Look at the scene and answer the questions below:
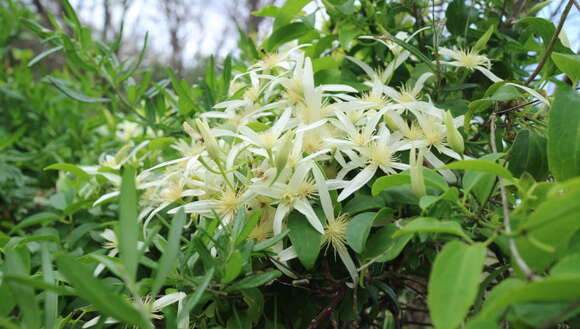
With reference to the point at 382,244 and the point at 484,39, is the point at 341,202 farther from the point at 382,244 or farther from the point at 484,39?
the point at 484,39

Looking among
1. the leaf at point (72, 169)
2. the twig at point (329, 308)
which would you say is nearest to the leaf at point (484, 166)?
the twig at point (329, 308)

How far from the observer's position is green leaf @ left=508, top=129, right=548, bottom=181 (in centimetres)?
46

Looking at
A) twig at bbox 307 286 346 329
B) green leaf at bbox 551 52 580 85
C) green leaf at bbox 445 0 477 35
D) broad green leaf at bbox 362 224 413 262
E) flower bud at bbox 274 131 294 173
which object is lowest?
twig at bbox 307 286 346 329

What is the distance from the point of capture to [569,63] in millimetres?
438

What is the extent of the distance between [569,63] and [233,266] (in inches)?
15.6

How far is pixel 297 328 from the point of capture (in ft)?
1.60

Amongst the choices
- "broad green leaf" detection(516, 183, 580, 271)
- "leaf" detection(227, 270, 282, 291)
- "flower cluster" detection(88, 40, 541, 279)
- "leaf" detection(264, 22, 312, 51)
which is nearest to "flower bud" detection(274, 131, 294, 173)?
"flower cluster" detection(88, 40, 541, 279)

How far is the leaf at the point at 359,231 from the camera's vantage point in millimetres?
395

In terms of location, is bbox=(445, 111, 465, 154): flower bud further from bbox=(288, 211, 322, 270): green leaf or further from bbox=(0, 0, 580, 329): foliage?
bbox=(288, 211, 322, 270): green leaf

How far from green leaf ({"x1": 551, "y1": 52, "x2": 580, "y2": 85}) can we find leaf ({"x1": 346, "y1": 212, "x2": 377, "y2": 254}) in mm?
250

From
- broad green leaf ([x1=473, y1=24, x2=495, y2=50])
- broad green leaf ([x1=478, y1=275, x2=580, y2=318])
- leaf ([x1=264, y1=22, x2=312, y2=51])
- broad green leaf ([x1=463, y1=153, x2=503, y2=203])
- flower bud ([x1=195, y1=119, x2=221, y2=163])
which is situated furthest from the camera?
leaf ([x1=264, y1=22, x2=312, y2=51])

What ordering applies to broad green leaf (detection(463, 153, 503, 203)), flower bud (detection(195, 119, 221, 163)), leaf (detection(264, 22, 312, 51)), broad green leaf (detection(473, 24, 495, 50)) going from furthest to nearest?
leaf (detection(264, 22, 312, 51)) < broad green leaf (detection(473, 24, 495, 50)) < flower bud (detection(195, 119, 221, 163)) < broad green leaf (detection(463, 153, 503, 203))

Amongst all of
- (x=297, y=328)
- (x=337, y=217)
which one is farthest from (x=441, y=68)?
(x=297, y=328)

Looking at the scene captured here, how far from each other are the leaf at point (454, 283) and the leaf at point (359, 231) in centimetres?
12
